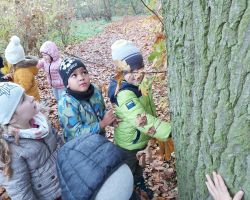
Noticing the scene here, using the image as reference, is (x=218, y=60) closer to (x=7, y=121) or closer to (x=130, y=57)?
(x=130, y=57)

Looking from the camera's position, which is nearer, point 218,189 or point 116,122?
point 218,189

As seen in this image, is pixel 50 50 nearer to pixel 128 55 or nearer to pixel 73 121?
pixel 73 121

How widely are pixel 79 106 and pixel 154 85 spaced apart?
362cm

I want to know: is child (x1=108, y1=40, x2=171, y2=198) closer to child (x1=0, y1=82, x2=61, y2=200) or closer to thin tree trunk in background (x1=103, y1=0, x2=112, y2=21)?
child (x1=0, y1=82, x2=61, y2=200)

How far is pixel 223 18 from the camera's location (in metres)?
1.21

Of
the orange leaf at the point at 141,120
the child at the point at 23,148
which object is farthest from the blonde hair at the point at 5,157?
the orange leaf at the point at 141,120

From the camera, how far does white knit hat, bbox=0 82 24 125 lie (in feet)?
6.64

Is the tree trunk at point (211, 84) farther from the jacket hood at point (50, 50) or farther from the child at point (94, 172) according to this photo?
the jacket hood at point (50, 50)

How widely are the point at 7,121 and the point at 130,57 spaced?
1003 mm

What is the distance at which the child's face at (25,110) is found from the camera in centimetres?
209

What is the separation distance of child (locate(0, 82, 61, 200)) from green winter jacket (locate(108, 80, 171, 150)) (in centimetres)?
58

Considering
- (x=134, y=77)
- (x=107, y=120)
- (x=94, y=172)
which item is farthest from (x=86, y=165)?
(x=107, y=120)

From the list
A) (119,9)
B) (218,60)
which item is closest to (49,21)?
(218,60)

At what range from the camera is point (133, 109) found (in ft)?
7.61
